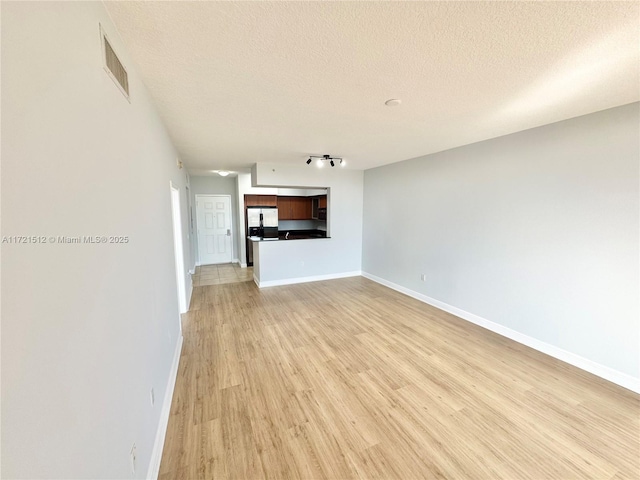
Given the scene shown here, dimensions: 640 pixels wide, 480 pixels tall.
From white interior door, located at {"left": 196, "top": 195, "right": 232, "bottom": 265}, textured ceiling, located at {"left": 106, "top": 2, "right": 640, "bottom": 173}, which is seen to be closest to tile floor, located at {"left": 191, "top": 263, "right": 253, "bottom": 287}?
white interior door, located at {"left": 196, "top": 195, "right": 232, "bottom": 265}

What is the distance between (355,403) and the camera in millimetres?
2160

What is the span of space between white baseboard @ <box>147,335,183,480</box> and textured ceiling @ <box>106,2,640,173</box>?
2401mm

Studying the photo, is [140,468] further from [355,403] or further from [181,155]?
[181,155]

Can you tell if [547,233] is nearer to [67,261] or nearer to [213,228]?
[67,261]

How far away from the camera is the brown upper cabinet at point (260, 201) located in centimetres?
686

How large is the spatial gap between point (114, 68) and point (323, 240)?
15.7ft

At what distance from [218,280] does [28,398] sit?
18.3 feet

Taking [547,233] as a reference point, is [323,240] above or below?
below

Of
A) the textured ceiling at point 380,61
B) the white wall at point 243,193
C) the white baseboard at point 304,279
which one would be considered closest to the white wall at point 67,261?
the textured ceiling at point 380,61

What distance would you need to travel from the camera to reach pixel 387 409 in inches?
82.4

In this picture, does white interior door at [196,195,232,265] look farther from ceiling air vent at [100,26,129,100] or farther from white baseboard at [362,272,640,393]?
ceiling air vent at [100,26,129,100]

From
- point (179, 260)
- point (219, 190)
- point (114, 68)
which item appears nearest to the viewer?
point (114, 68)

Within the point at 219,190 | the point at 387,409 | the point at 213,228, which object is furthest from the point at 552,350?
the point at 219,190

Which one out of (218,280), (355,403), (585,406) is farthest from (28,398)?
(218,280)
